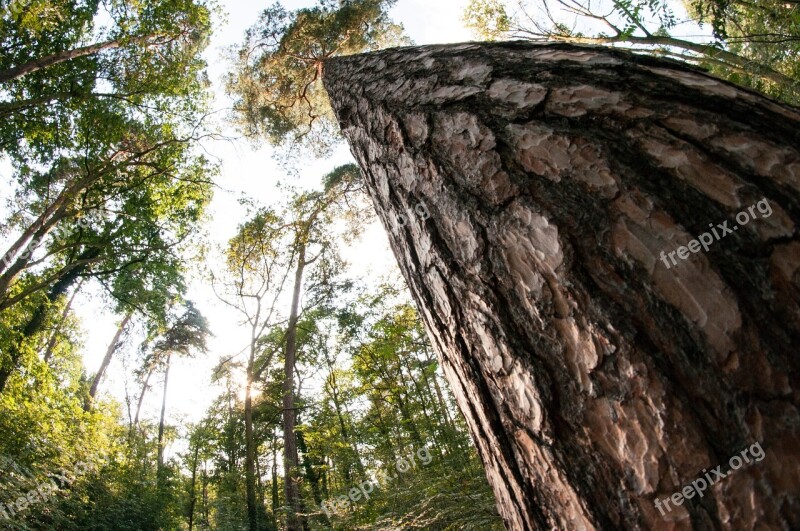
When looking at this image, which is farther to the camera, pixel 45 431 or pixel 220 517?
pixel 220 517

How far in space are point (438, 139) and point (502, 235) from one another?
1.06 ft

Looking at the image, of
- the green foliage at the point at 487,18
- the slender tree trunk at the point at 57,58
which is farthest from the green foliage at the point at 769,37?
the slender tree trunk at the point at 57,58

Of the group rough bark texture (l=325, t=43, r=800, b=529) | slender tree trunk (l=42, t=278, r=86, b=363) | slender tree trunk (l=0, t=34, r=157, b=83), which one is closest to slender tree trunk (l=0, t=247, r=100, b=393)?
slender tree trunk (l=42, t=278, r=86, b=363)

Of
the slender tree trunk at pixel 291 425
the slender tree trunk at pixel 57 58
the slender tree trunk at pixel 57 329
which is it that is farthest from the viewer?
the slender tree trunk at pixel 57 329

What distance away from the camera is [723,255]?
58 centimetres

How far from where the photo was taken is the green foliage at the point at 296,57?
28.7 feet

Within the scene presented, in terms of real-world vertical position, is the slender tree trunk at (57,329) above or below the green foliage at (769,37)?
above

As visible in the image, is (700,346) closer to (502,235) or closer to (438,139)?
(502,235)

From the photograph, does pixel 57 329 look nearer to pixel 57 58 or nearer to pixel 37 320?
pixel 37 320

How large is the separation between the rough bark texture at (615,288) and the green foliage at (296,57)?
8.32 metres

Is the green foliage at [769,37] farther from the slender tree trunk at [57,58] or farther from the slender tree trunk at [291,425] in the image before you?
the slender tree trunk at [57,58]

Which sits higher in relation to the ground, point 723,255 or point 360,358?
point 360,358

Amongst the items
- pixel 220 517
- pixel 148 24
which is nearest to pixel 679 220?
pixel 148 24

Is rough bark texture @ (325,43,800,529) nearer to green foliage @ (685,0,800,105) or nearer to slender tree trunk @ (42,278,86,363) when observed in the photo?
green foliage @ (685,0,800,105)
